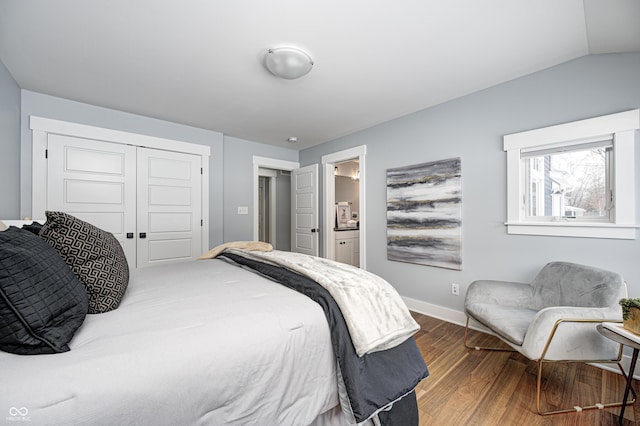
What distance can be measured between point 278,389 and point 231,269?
3.60ft

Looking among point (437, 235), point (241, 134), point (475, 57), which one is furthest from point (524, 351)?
point (241, 134)

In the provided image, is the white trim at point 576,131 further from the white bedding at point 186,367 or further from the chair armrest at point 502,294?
the white bedding at point 186,367

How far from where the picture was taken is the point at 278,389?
0.99 meters

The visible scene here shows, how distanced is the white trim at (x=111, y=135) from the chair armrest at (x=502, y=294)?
12.2ft

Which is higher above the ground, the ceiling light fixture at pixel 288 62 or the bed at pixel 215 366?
the ceiling light fixture at pixel 288 62

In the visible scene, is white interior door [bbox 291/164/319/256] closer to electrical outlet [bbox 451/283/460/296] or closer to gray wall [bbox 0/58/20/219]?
electrical outlet [bbox 451/283/460/296]

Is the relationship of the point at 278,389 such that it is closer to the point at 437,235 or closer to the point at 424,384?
the point at 424,384

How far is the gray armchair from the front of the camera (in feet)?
5.18

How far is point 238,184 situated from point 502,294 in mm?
3719

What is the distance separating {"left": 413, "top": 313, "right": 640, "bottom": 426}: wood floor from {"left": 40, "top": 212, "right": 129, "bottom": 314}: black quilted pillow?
172 cm

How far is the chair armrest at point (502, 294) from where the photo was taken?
2.16 m

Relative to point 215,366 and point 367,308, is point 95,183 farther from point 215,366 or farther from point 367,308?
point 367,308

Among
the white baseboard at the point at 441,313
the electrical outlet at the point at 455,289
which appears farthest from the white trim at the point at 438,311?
the electrical outlet at the point at 455,289

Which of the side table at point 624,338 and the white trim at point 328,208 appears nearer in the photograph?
the side table at point 624,338
